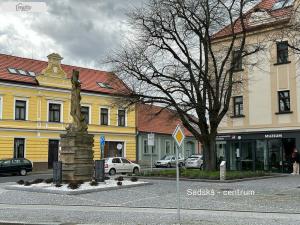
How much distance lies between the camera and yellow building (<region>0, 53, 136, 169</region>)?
41.7 meters

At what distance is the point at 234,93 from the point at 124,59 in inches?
446

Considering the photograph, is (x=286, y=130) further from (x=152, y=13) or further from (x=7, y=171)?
(x=7, y=171)

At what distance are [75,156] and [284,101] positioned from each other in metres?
18.0

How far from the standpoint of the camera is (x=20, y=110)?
141ft

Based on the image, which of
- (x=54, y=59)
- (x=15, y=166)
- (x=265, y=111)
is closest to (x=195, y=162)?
(x=265, y=111)

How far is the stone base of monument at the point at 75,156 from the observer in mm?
21328

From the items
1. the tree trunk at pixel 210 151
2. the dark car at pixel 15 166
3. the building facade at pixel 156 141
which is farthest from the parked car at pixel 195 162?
the dark car at pixel 15 166

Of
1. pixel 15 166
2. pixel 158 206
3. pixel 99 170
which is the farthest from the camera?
pixel 15 166

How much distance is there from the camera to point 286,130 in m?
32.4

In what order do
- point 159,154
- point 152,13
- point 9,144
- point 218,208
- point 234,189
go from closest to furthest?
point 218,208 → point 234,189 → point 152,13 → point 9,144 → point 159,154

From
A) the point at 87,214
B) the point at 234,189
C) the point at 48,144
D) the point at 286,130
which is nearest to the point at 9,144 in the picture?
the point at 48,144

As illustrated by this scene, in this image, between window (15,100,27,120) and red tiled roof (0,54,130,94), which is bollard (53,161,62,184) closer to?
red tiled roof (0,54,130,94)

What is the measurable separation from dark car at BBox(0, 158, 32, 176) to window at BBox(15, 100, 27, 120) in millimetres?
6465

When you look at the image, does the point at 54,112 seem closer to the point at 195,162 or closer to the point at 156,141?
the point at 195,162
